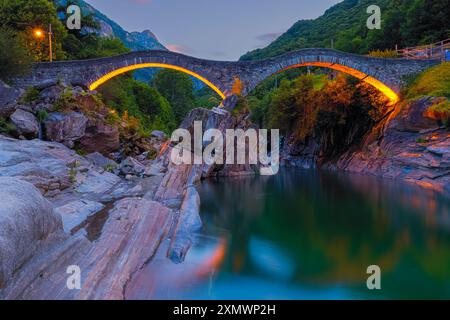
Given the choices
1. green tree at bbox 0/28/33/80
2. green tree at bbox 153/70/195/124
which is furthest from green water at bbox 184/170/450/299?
green tree at bbox 153/70/195/124

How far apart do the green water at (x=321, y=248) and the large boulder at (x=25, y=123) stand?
22.9 ft

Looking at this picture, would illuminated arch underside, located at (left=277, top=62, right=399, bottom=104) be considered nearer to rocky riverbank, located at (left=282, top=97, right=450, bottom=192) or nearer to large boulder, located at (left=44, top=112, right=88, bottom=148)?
rocky riverbank, located at (left=282, top=97, right=450, bottom=192)

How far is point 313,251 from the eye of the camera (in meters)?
6.16

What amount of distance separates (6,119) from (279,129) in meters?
24.4

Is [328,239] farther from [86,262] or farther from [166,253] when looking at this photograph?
[86,262]

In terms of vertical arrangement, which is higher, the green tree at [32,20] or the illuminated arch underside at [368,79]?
the green tree at [32,20]

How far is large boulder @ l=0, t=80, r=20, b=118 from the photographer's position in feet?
38.1

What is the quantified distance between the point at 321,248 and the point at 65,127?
11.2 metres

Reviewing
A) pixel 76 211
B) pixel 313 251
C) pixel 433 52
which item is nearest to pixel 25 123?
pixel 76 211

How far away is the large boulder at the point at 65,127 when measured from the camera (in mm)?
12383

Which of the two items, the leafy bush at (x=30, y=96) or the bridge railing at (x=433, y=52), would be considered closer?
the leafy bush at (x=30, y=96)

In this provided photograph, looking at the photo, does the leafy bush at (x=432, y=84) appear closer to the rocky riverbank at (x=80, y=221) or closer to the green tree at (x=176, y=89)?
the rocky riverbank at (x=80, y=221)

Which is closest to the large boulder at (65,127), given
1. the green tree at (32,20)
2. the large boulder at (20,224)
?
the large boulder at (20,224)

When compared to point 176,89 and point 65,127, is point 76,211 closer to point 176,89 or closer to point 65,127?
point 65,127
